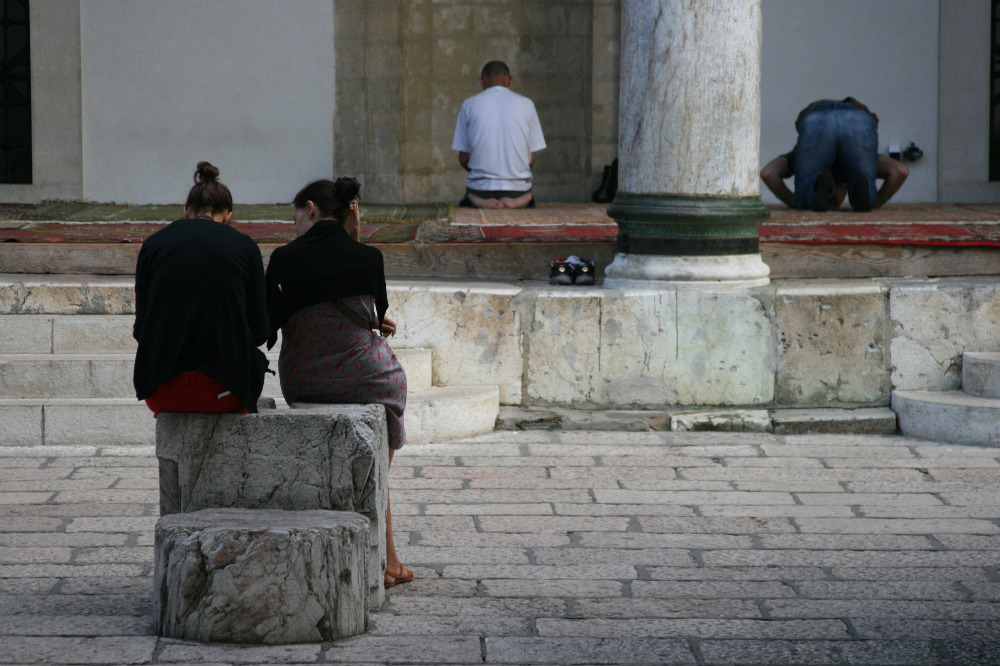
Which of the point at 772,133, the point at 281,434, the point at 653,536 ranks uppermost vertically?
the point at 772,133

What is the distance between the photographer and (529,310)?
631 cm

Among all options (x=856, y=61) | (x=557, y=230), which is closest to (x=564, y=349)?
(x=557, y=230)

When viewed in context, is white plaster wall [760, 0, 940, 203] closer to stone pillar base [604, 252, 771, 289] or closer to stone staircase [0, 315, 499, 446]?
stone pillar base [604, 252, 771, 289]

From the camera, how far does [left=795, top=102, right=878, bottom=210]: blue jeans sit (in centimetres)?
909

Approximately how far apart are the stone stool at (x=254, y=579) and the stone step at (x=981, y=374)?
3.87 metres

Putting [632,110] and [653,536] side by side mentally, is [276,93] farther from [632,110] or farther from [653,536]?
[653,536]

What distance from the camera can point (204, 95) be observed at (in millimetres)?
11320

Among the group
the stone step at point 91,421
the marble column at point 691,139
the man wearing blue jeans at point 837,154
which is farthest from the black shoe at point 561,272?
the man wearing blue jeans at point 837,154

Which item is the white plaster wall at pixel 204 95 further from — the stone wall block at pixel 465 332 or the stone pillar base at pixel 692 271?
the stone pillar base at pixel 692 271

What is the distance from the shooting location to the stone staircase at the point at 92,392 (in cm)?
580

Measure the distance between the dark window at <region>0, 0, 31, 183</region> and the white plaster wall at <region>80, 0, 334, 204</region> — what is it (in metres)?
0.50

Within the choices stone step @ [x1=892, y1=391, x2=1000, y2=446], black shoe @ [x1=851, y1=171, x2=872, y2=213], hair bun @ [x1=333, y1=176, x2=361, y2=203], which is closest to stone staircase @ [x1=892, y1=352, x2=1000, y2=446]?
stone step @ [x1=892, y1=391, x2=1000, y2=446]

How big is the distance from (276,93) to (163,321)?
8.11 meters

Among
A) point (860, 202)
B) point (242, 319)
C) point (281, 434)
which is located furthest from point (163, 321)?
point (860, 202)
